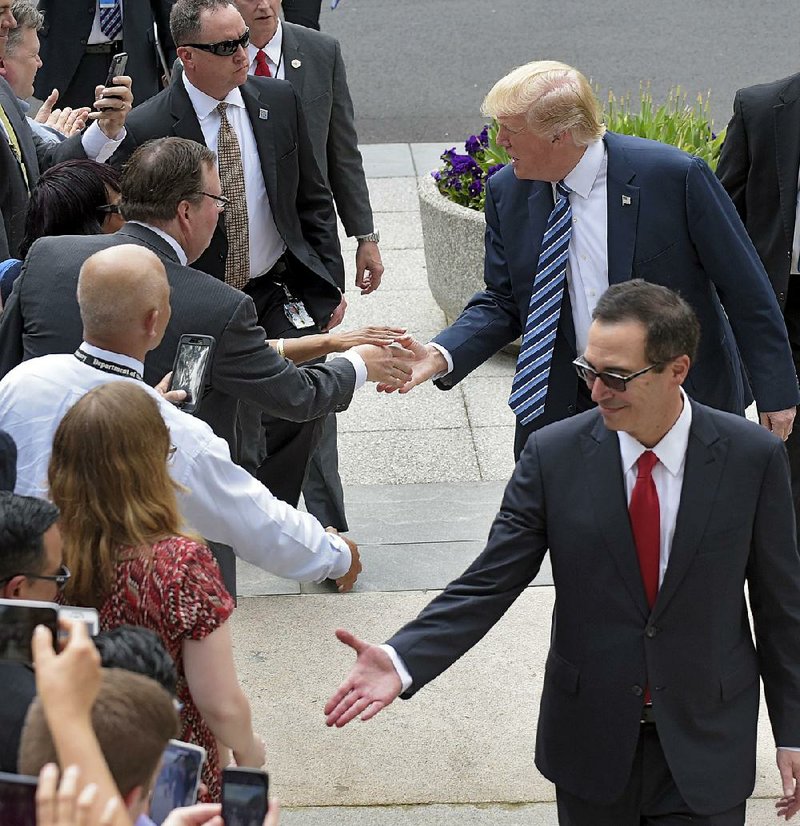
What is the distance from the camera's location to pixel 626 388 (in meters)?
3.46

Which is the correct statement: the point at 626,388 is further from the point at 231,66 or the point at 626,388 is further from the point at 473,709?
the point at 231,66

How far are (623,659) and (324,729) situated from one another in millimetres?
1981

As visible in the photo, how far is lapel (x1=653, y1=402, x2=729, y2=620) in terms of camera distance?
3.46 m

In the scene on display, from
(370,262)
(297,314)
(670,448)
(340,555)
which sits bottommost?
(370,262)

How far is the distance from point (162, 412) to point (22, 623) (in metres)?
1.20

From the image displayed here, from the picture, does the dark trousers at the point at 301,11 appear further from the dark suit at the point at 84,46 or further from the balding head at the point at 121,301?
the balding head at the point at 121,301

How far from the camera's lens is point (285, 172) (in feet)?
20.0

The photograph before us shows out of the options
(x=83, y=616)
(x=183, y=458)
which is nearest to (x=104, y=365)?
(x=183, y=458)

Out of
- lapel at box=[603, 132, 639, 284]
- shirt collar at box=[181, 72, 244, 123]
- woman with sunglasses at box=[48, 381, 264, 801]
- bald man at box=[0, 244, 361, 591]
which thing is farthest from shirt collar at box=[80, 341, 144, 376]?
shirt collar at box=[181, 72, 244, 123]

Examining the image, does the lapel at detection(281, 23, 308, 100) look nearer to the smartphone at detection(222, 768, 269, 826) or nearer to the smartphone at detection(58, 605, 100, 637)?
the smartphone at detection(58, 605, 100, 637)

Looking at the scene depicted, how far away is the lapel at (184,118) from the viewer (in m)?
5.94

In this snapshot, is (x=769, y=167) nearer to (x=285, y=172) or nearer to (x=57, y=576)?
(x=285, y=172)

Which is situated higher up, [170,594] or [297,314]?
[170,594]

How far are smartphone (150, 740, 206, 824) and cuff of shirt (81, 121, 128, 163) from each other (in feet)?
12.2
